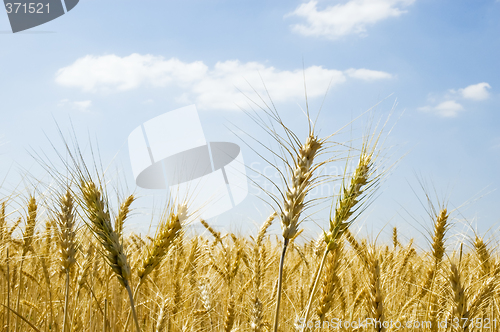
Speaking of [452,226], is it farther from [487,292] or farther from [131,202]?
[131,202]

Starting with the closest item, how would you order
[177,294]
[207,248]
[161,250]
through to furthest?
[161,250]
[177,294]
[207,248]

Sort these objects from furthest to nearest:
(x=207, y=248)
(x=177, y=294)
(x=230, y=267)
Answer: (x=207, y=248)
(x=230, y=267)
(x=177, y=294)

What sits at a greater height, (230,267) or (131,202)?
(131,202)

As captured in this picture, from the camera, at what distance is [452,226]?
3.57 metres

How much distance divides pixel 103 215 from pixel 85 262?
4.19 feet

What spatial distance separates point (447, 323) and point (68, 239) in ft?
8.39

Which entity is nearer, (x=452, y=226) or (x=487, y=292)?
(x=487, y=292)

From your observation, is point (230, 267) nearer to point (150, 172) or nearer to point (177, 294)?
point (177, 294)

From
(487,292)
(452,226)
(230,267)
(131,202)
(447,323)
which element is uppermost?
(131,202)

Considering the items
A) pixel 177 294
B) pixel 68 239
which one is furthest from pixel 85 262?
pixel 177 294

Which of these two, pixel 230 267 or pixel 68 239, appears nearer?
pixel 68 239

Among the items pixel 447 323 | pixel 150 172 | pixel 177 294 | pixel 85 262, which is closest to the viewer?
pixel 447 323

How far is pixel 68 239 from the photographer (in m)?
2.52

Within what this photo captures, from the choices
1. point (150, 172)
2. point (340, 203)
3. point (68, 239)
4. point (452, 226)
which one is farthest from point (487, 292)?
point (150, 172)
